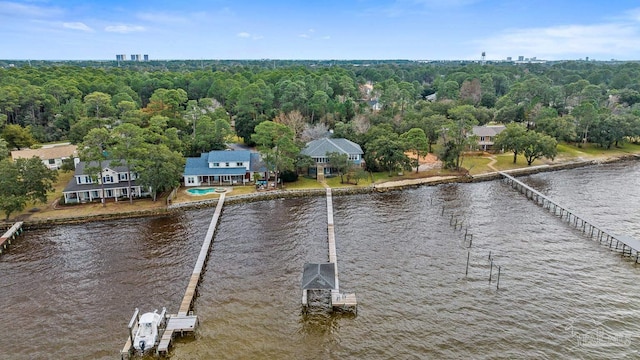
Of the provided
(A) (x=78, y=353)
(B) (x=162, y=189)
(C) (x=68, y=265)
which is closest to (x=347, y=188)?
(B) (x=162, y=189)

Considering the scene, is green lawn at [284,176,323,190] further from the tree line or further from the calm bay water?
the tree line

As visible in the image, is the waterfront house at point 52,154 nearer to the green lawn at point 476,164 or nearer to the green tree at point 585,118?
the green lawn at point 476,164

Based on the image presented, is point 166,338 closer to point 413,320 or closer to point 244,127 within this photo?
point 413,320

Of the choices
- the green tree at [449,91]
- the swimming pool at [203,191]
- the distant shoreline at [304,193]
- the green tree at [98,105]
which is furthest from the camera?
the green tree at [449,91]

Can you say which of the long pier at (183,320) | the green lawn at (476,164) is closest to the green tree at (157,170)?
the long pier at (183,320)

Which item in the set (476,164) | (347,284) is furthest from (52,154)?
(476,164)

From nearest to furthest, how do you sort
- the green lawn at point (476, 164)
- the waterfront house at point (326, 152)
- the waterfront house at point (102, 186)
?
the waterfront house at point (102, 186) < the waterfront house at point (326, 152) < the green lawn at point (476, 164)
